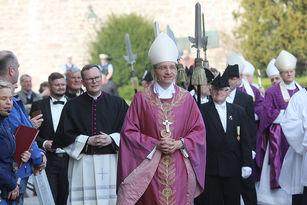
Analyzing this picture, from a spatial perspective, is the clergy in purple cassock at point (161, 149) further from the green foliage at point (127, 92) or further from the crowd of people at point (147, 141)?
the green foliage at point (127, 92)

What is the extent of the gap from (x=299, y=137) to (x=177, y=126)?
202 centimetres

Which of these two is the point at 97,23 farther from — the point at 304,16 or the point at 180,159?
the point at 180,159

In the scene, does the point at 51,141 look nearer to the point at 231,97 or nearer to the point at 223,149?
the point at 223,149

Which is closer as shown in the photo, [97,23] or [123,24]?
[123,24]

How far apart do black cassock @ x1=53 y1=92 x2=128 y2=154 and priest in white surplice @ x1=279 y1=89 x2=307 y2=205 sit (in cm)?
194

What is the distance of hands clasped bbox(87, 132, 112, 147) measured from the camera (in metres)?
6.51

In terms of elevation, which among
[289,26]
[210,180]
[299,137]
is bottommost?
[210,180]

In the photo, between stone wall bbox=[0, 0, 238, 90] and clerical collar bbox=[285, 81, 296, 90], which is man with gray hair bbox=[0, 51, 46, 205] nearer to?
clerical collar bbox=[285, 81, 296, 90]

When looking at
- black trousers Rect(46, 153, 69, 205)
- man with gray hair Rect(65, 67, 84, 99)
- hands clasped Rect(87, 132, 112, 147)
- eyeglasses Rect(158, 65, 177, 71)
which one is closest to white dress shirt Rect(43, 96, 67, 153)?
black trousers Rect(46, 153, 69, 205)

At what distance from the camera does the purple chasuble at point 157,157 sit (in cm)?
566

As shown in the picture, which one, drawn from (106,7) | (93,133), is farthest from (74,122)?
(106,7)

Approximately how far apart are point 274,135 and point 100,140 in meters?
4.07

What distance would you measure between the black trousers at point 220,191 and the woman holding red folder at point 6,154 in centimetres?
254

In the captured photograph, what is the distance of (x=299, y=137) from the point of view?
718 centimetres
